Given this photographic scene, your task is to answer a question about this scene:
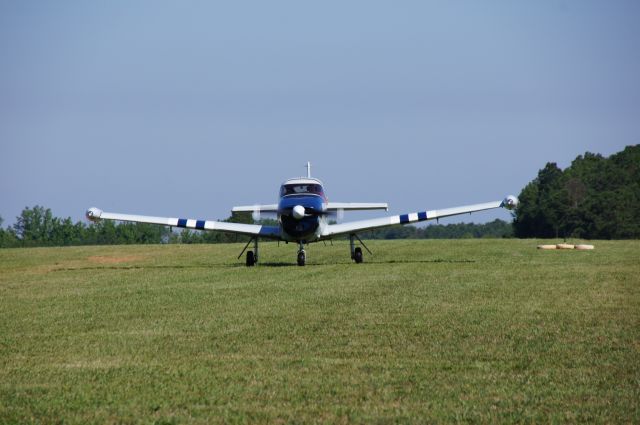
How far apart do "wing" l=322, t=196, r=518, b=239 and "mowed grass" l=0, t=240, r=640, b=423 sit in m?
9.39

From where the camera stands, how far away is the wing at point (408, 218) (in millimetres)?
31844

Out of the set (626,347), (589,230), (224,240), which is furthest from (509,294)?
(589,230)

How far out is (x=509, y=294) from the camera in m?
17.8

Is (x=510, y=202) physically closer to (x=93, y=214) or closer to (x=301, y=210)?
(x=301, y=210)

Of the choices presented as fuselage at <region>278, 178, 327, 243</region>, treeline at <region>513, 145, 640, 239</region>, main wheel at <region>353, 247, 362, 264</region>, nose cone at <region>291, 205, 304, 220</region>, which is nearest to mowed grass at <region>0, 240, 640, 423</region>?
nose cone at <region>291, 205, 304, 220</region>

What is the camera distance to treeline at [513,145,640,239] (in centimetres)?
11412

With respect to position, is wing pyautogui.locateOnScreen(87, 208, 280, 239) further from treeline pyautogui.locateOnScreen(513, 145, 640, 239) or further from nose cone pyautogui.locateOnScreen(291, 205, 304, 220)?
treeline pyautogui.locateOnScreen(513, 145, 640, 239)

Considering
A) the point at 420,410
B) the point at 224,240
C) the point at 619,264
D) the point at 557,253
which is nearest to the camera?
the point at 420,410

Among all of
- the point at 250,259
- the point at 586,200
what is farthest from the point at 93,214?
the point at 586,200

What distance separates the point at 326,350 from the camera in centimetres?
1115

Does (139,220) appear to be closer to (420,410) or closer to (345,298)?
(345,298)

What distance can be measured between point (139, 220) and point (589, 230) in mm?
90330

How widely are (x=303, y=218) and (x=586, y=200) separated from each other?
9367 centimetres

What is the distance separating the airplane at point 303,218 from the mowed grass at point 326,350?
7.28 metres
